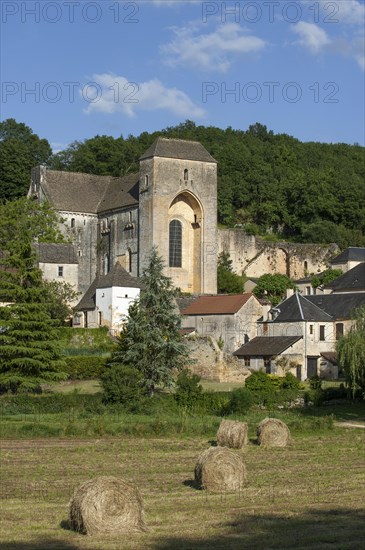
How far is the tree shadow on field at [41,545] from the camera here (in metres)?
14.5

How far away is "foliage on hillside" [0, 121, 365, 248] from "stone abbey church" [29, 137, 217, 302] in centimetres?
1649

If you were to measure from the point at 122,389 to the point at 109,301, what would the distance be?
2158 cm

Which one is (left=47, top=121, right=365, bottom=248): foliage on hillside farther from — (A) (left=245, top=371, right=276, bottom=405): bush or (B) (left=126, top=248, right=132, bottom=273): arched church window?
(A) (left=245, top=371, right=276, bottom=405): bush

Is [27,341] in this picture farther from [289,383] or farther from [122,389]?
[289,383]

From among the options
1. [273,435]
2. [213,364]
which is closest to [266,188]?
[213,364]

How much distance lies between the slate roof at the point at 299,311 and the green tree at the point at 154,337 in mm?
9179

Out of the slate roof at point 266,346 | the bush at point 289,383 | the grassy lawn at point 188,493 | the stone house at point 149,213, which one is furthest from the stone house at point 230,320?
the grassy lawn at point 188,493

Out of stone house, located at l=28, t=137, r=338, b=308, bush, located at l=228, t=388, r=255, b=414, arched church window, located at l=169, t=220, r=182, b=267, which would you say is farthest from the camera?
arched church window, located at l=169, t=220, r=182, b=267

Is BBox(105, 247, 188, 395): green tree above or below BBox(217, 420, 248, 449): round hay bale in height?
above

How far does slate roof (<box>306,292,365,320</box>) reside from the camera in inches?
2266

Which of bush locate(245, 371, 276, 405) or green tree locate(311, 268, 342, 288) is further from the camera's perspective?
green tree locate(311, 268, 342, 288)

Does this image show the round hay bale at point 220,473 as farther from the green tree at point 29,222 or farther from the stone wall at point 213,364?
the green tree at point 29,222

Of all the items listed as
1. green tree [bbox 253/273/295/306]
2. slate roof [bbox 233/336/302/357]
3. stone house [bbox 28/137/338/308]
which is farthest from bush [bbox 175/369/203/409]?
green tree [bbox 253/273/295/306]

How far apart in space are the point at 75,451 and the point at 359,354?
1672cm
